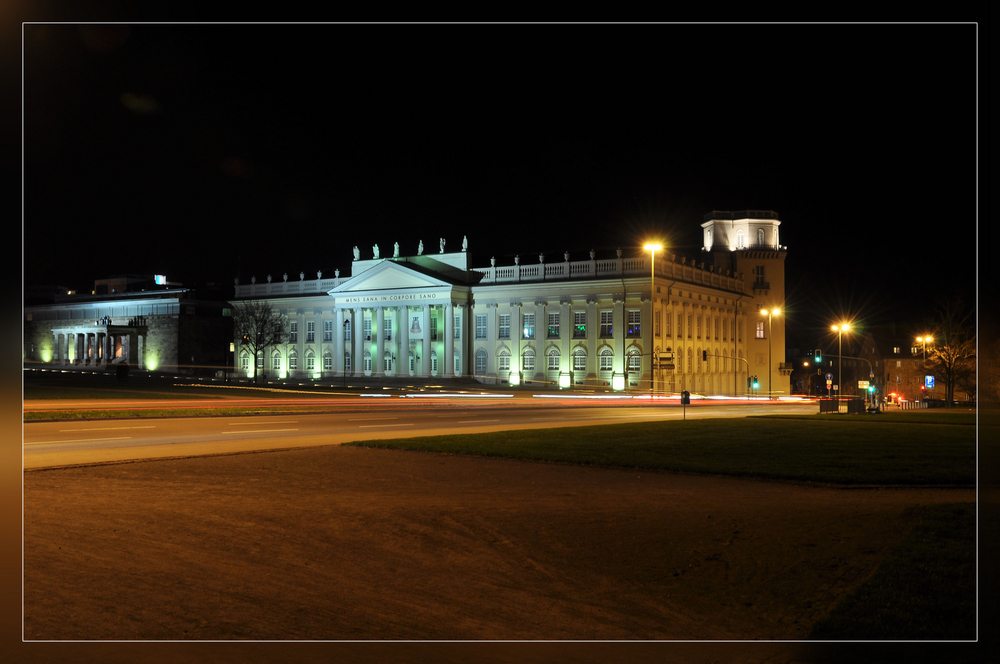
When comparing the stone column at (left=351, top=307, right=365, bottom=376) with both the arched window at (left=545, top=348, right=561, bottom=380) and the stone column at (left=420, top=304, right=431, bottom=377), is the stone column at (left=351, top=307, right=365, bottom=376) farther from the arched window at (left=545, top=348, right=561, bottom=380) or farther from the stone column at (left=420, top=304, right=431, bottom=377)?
the arched window at (left=545, top=348, right=561, bottom=380)

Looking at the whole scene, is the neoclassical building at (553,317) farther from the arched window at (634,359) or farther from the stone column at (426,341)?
the stone column at (426,341)

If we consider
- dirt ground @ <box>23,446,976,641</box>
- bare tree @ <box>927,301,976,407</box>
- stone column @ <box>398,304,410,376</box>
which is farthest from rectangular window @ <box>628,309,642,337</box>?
dirt ground @ <box>23,446,976,641</box>

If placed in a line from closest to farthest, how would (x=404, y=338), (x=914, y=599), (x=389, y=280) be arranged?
1. (x=914, y=599)
2. (x=389, y=280)
3. (x=404, y=338)

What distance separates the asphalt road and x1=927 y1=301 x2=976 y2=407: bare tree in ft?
83.3

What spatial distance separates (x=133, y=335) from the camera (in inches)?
4242

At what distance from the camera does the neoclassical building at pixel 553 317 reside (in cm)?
A: 8294

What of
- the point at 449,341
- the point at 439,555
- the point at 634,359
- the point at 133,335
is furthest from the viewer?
the point at 133,335

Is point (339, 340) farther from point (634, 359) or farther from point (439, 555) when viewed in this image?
point (439, 555)

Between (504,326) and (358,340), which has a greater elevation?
(504,326)

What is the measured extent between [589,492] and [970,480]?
8.00 meters

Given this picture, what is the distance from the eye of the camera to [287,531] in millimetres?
10906

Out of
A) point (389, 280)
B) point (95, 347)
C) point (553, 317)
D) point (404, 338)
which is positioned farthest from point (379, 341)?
point (95, 347)

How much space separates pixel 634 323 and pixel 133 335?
224 feet

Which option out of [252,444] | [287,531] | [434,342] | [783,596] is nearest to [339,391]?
[434,342]
